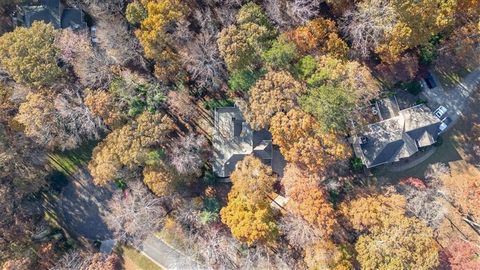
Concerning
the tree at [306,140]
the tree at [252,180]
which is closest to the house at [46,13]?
the tree at [252,180]

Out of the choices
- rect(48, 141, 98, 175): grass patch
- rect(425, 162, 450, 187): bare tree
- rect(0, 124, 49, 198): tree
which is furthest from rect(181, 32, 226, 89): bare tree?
rect(425, 162, 450, 187): bare tree

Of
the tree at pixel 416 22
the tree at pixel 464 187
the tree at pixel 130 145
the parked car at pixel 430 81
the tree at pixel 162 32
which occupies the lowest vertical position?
the tree at pixel 464 187

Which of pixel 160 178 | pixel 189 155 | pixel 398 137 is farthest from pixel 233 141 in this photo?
pixel 398 137

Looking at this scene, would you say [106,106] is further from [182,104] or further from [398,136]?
[398,136]

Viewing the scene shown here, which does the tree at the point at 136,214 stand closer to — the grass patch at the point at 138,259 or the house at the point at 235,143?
the grass patch at the point at 138,259

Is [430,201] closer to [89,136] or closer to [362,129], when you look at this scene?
[362,129]

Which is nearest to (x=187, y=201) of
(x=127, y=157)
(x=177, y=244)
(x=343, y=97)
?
(x=177, y=244)
